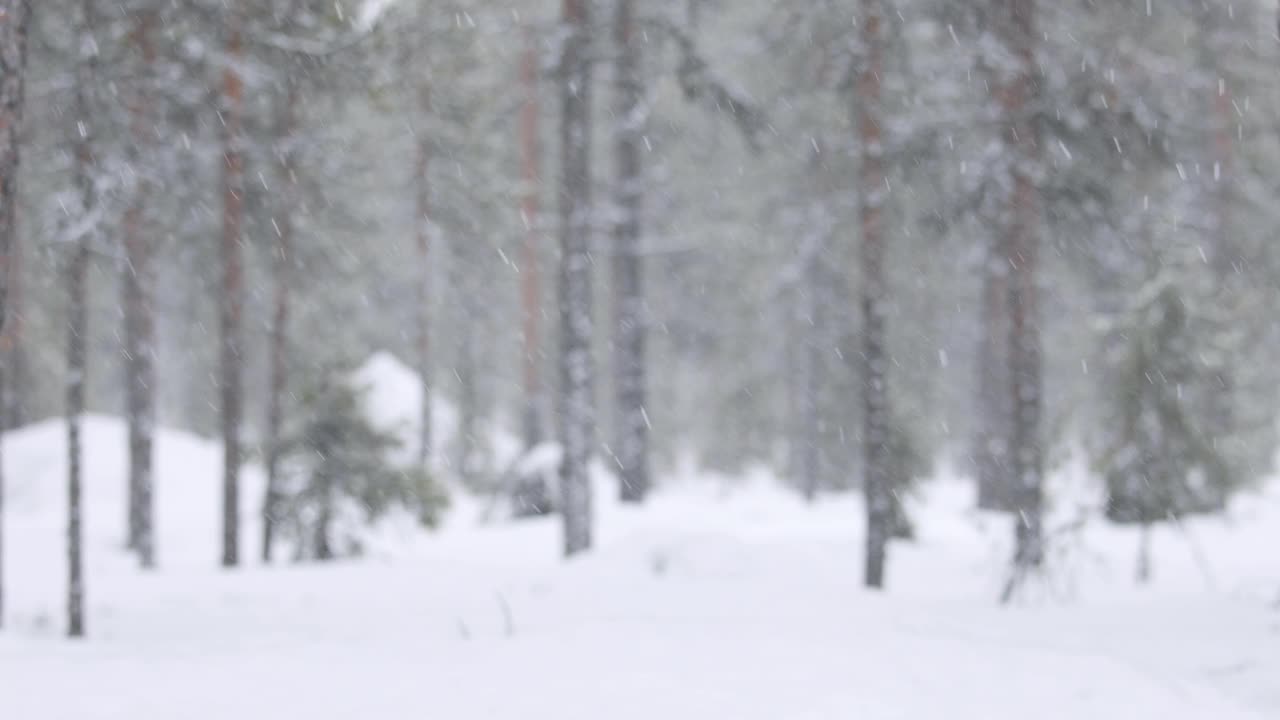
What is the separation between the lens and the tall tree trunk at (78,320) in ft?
28.6

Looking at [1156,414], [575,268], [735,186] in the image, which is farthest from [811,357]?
[575,268]

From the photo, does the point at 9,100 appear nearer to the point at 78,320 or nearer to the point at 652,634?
the point at 78,320

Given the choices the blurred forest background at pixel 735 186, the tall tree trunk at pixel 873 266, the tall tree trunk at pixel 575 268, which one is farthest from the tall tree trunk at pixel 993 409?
the tall tree trunk at pixel 575 268

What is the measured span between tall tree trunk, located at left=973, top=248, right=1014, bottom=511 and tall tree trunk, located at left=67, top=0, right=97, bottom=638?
13.3m

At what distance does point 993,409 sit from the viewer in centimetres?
1939

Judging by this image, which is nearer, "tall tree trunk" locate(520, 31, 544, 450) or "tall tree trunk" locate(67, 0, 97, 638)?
"tall tree trunk" locate(67, 0, 97, 638)

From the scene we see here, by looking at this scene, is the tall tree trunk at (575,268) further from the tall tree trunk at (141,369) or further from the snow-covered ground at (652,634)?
the tall tree trunk at (141,369)

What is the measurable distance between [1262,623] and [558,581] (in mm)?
5955

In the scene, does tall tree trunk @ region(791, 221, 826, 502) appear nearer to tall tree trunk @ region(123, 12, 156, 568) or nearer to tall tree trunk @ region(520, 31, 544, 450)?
tall tree trunk @ region(520, 31, 544, 450)

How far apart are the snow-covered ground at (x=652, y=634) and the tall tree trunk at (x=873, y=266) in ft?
3.99

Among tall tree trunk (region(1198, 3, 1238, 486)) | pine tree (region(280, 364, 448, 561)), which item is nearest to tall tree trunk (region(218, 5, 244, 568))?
pine tree (region(280, 364, 448, 561))

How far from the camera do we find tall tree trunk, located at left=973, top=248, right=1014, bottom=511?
18.3m

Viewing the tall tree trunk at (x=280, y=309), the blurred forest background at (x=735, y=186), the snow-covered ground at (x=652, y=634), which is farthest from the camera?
the tall tree trunk at (x=280, y=309)

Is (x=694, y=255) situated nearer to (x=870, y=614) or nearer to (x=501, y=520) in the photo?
(x=501, y=520)
